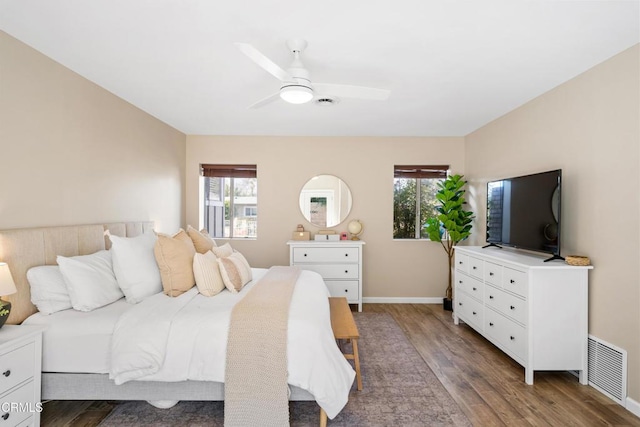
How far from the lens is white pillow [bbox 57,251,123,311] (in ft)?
7.38

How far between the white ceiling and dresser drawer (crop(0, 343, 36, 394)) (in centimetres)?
191

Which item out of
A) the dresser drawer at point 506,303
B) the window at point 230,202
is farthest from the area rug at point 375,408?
the window at point 230,202

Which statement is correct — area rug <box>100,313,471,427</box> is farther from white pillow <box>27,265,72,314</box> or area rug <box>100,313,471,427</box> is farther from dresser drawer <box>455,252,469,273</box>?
dresser drawer <box>455,252,469,273</box>

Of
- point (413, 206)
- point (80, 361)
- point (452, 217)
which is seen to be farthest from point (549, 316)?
point (80, 361)

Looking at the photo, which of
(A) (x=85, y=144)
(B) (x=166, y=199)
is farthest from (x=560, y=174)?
(B) (x=166, y=199)

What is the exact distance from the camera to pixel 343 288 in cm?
458

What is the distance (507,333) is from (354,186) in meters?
2.75

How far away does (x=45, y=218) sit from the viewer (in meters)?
2.49

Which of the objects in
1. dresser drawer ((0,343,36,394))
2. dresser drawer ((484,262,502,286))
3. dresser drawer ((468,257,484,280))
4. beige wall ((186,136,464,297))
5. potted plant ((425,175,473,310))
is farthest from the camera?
beige wall ((186,136,464,297))

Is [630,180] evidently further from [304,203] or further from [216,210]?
[216,210]

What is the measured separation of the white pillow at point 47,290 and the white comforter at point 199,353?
1.66 ft

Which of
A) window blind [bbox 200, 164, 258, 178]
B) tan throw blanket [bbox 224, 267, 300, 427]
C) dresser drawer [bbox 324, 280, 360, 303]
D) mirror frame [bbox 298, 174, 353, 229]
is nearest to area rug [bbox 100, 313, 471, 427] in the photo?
tan throw blanket [bbox 224, 267, 300, 427]

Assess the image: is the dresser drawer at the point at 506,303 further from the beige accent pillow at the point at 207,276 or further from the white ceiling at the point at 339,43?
the beige accent pillow at the point at 207,276

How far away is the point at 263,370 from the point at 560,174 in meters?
2.74
